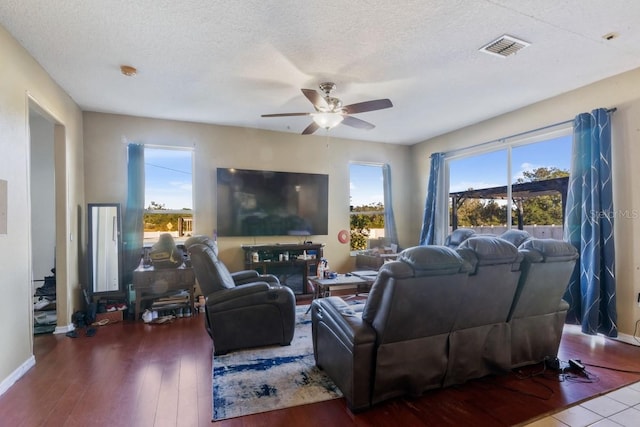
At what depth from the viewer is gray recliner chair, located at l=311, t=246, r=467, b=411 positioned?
6.27 ft

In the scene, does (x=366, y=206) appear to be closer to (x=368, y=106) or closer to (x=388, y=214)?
(x=388, y=214)

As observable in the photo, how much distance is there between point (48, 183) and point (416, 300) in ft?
18.8

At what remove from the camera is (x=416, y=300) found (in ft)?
6.35

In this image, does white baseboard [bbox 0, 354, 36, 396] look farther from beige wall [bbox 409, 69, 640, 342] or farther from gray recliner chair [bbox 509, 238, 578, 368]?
beige wall [bbox 409, 69, 640, 342]

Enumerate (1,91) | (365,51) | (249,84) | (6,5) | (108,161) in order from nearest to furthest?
1. (6,5)
2. (1,91)
3. (365,51)
4. (249,84)
5. (108,161)

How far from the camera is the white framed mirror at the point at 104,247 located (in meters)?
4.17

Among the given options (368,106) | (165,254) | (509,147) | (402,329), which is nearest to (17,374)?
(165,254)

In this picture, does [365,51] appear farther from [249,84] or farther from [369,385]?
[369,385]

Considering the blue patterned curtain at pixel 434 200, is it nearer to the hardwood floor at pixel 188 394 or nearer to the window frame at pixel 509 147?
the window frame at pixel 509 147

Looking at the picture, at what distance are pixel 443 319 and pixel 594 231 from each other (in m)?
2.57

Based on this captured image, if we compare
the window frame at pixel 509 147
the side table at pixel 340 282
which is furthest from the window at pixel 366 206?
the side table at pixel 340 282

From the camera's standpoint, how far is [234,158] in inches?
206

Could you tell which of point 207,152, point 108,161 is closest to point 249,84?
point 207,152

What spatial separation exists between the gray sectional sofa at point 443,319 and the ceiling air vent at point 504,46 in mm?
1730
